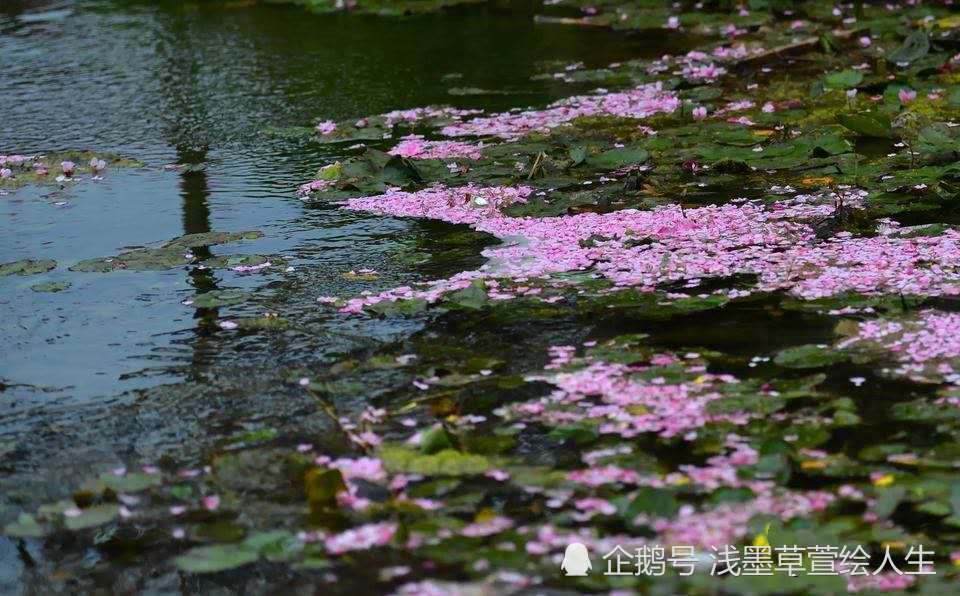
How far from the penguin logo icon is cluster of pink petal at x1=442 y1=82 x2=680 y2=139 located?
3.89 m

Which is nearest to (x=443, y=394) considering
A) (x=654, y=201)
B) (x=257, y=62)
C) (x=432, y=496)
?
(x=432, y=496)

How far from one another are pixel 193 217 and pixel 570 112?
2.25 meters

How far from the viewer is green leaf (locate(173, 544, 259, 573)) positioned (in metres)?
2.24

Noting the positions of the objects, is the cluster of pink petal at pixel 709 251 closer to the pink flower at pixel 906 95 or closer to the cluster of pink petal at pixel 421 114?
the pink flower at pixel 906 95

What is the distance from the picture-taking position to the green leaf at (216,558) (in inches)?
88.2

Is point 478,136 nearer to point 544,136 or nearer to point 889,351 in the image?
point 544,136

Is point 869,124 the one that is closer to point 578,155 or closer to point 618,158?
point 618,158

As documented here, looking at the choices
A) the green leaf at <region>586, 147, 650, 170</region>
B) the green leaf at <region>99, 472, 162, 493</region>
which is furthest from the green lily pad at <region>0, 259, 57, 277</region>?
the green leaf at <region>586, 147, 650, 170</region>

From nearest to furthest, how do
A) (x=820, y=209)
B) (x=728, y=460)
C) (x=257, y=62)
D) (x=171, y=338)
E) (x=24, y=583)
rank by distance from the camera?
1. (x=24, y=583)
2. (x=728, y=460)
3. (x=171, y=338)
4. (x=820, y=209)
5. (x=257, y=62)

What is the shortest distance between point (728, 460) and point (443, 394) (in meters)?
0.75

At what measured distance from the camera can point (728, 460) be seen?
2582 millimetres

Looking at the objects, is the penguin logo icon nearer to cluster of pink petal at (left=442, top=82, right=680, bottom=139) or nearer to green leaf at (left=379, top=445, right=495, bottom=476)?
green leaf at (left=379, top=445, right=495, bottom=476)

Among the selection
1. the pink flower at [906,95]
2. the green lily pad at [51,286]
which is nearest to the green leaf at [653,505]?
the green lily pad at [51,286]

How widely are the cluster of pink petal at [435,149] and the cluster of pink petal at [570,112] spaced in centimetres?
21
